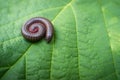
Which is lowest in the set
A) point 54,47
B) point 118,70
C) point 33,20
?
point 118,70

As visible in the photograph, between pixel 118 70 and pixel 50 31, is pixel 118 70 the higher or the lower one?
the lower one

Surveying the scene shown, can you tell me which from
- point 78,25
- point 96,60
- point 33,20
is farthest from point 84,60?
point 33,20

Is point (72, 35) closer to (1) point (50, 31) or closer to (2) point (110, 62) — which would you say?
(1) point (50, 31)
